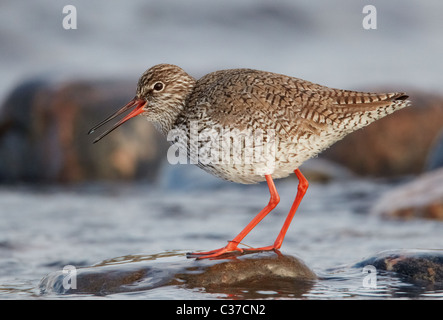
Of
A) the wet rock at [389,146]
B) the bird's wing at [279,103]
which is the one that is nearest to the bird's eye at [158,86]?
the bird's wing at [279,103]

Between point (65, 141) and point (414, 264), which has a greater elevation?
point (65, 141)

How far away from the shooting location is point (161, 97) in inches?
273

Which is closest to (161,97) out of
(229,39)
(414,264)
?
(414,264)

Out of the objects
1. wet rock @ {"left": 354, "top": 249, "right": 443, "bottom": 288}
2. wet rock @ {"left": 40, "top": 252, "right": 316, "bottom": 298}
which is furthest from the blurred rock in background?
wet rock @ {"left": 40, "top": 252, "right": 316, "bottom": 298}

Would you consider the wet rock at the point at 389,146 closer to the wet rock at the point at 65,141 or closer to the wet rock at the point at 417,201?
the wet rock at the point at 417,201

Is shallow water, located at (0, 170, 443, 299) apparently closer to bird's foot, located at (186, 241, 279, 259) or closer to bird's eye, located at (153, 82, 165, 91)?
bird's foot, located at (186, 241, 279, 259)

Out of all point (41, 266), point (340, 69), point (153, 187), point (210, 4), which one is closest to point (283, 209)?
point (153, 187)

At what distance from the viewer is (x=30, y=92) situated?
13617mm

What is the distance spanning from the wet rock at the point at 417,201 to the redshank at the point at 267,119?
3.12m

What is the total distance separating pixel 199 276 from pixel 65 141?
7.87 m

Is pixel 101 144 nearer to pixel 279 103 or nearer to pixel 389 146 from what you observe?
pixel 389 146

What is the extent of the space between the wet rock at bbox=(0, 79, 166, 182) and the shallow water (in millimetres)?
588

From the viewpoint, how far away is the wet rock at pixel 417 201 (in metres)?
9.18

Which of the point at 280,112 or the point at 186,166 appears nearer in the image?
the point at 280,112
